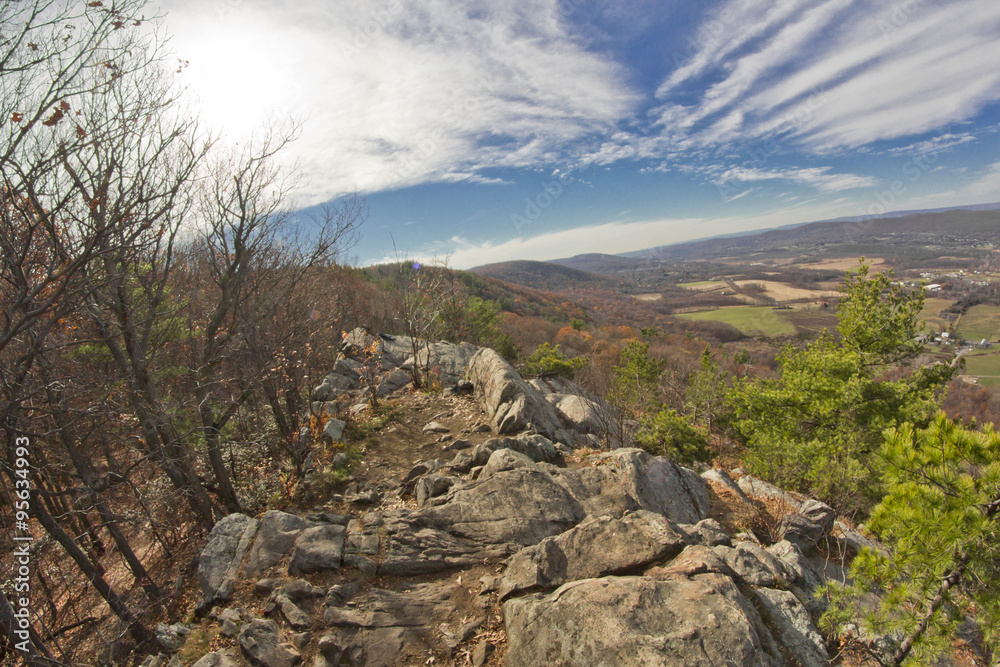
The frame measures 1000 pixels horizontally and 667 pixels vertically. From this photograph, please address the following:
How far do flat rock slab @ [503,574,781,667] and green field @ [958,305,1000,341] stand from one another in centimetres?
9791

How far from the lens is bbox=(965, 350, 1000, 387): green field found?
2122 inches

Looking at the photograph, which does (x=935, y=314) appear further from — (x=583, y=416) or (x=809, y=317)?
(x=583, y=416)

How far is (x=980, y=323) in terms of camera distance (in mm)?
76000

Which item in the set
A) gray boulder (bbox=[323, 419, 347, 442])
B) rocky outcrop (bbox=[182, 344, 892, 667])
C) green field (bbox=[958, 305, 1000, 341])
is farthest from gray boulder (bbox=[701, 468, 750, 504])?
green field (bbox=[958, 305, 1000, 341])

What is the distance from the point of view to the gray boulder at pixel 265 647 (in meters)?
4.29

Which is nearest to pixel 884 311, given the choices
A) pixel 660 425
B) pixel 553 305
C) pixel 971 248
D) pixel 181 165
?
pixel 660 425

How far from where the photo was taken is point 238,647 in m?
4.45

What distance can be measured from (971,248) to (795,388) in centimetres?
20150

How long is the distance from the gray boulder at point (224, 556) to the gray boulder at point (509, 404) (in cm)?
609

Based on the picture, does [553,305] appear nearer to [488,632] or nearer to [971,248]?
[488,632]

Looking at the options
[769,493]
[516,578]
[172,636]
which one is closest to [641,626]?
[516,578]

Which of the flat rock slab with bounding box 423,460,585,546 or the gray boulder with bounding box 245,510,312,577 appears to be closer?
the gray boulder with bounding box 245,510,312,577

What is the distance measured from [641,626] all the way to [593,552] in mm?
1174

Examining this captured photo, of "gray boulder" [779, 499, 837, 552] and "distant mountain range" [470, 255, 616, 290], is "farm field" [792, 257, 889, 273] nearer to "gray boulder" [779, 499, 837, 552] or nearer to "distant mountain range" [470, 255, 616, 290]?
"distant mountain range" [470, 255, 616, 290]
